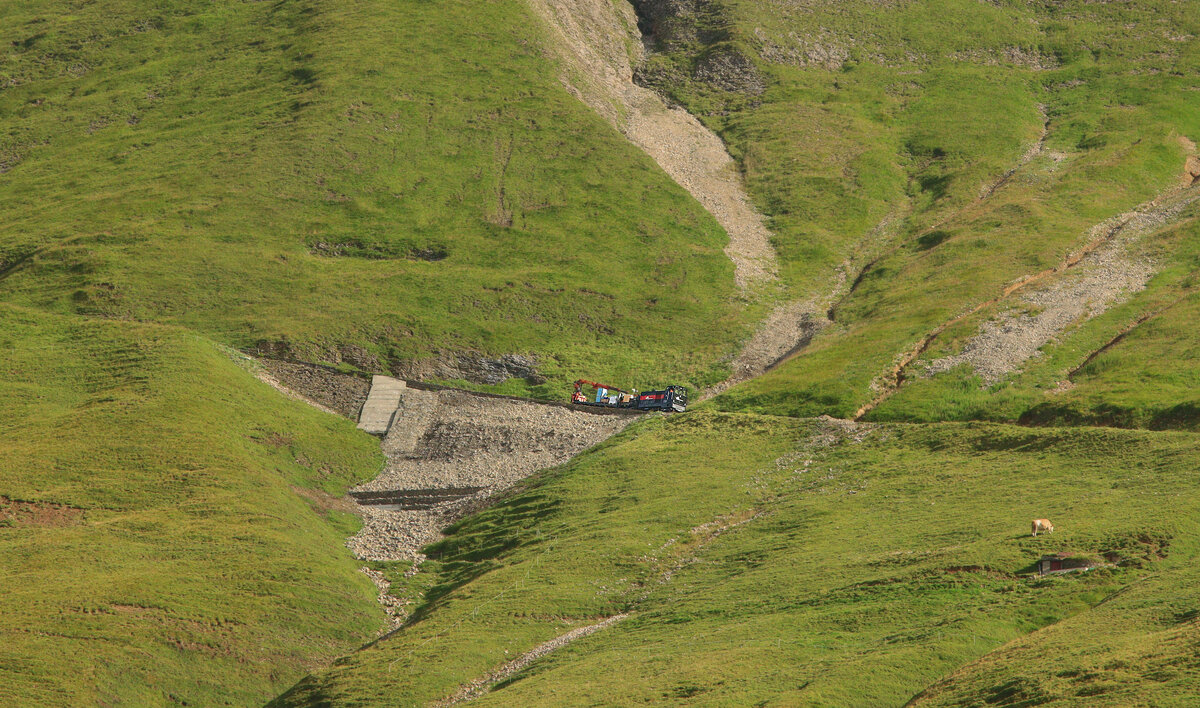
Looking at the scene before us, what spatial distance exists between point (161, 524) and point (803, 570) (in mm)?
39258

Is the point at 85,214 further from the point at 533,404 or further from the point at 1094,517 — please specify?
the point at 1094,517

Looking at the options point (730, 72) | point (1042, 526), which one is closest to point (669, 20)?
point (730, 72)

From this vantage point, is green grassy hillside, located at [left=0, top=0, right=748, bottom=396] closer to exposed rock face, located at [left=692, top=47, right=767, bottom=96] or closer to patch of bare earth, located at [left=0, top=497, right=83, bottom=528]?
exposed rock face, located at [left=692, top=47, right=767, bottom=96]

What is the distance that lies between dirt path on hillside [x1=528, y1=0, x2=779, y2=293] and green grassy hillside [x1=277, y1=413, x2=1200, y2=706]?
175 feet

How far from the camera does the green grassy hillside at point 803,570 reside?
129 ft

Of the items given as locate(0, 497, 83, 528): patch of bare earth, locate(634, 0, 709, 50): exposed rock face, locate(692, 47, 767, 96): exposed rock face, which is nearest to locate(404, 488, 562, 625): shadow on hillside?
locate(0, 497, 83, 528): patch of bare earth

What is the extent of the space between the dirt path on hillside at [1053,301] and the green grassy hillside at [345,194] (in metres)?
24.4

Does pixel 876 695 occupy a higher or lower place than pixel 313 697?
higher

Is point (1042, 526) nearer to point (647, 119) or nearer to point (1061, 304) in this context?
point (1061, 304)

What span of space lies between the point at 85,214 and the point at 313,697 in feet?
288

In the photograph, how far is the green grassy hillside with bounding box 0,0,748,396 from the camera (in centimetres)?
10469

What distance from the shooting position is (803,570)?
174 feet

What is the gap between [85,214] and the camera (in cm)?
11688

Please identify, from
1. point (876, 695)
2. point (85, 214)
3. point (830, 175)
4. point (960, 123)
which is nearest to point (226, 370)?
point (85, 214)
